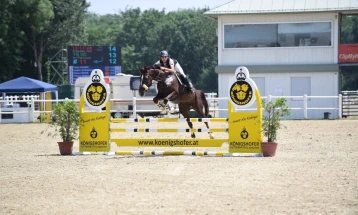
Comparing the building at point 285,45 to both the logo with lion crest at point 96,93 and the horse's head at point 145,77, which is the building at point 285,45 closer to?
the horse's head at point 145,77

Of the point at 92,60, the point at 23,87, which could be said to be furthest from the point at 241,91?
the point at 92,60

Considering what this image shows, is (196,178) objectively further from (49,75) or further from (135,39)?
(135,39)

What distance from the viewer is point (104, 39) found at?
102812 mm

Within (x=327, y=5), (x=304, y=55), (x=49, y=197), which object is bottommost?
(x=49, y=197)

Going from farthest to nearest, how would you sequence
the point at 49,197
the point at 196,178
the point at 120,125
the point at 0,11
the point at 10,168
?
1. the point at 0,11
2. the point at 120,125
3. the point at 10,168
4. the point at 196,178
5. the point at 49,197

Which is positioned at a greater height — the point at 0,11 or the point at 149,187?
the point at 0,11

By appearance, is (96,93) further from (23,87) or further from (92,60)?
(92,60)

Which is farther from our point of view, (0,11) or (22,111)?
(0,11)

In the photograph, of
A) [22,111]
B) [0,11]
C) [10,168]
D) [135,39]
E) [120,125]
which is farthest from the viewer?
[135,39]

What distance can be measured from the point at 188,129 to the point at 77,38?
177ft

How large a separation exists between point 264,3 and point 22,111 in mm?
12764

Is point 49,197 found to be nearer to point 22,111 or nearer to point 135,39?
point 22,111

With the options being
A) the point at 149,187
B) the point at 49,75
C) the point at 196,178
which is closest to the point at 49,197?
the point at 149,187

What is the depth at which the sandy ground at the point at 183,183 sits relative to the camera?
9.73 metres
